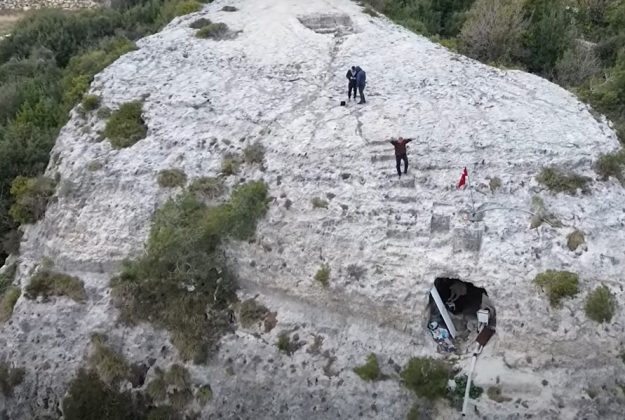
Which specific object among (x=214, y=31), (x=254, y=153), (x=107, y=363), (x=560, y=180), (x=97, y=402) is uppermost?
(x=214, y=31)

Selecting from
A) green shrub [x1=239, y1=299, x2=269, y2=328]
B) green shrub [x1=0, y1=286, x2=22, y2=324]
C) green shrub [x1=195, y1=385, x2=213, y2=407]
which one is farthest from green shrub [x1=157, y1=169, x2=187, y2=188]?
green shrub [x1=195, y1=385, x2=213, y2=407]

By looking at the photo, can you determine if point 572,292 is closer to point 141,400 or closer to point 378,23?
point 141,400

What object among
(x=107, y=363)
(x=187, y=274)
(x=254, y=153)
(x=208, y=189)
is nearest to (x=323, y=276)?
(x=187, y=274)

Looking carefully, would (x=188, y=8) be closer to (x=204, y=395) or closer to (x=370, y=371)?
(x=204, y=395)

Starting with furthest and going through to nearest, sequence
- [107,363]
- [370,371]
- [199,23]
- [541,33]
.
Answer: [541,33], [199,23], [107,363], [370,371]

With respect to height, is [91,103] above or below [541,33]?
above

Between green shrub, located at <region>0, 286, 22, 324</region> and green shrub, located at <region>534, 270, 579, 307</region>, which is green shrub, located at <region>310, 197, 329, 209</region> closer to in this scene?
green shrub, located at <region>534, 270, 579, 307</region>

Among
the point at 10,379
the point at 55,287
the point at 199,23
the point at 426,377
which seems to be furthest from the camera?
the point at 199,23
